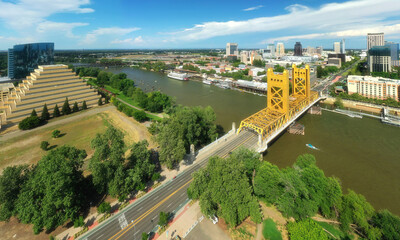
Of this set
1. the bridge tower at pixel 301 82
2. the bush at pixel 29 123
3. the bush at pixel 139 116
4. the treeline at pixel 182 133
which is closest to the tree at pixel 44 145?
the bush at pixel 29 123

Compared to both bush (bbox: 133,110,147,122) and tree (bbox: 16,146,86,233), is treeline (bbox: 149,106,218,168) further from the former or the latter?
tree (bbox: 16,146,86,233)

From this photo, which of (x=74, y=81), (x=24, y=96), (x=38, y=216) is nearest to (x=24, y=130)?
(x=24, y=96)

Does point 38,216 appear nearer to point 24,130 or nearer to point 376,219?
point 376,219

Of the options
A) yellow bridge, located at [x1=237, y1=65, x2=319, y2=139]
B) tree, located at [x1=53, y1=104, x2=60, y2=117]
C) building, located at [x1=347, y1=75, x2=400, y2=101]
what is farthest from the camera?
building, located at [x1=347, y1=75, x2=400, y2=101]

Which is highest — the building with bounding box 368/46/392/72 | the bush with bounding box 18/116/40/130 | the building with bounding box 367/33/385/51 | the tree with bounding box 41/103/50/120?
the building with bounding box 367/33/385/51

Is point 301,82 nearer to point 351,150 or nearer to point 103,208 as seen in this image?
point 351,150

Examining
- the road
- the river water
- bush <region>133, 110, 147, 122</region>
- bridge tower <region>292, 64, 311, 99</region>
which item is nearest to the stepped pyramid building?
bush <region>133, 110, 147, 122</region>

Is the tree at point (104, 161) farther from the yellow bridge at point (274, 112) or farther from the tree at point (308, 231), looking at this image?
the yellow bridge at point (274, 112)

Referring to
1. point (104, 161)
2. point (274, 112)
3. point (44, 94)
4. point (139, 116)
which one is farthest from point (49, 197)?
point (44, 94)
